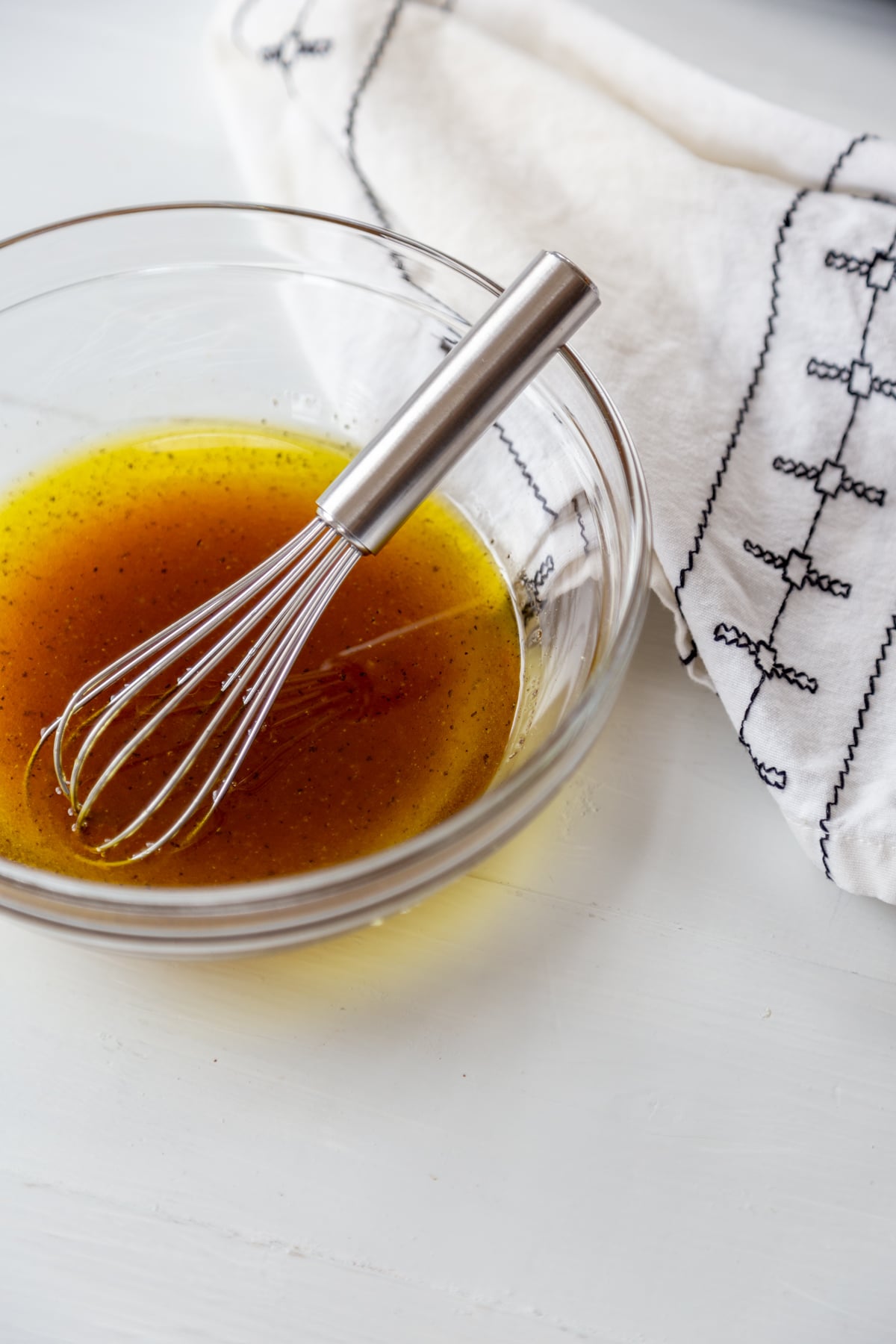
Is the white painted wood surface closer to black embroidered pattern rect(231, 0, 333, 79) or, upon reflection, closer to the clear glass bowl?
the clear glass bowl

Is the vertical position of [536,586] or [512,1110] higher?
[536,586]

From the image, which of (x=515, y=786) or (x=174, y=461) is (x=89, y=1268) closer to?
(x=515, y=786)

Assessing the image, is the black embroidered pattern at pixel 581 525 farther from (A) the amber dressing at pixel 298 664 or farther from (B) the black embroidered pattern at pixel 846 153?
(B) the black embroidered pattern at pixel 846 153

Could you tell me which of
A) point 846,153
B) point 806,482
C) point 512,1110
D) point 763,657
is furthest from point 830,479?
point 512,1110

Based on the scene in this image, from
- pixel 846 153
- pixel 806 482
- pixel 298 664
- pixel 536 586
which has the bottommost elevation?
pixel 298 664

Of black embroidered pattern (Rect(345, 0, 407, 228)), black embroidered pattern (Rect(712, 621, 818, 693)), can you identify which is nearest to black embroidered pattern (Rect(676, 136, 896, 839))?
black embroidered pattern (Rect(712, 621, 818, 693))

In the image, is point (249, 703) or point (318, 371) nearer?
point (249, 703)

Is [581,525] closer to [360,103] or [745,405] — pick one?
[745,405]

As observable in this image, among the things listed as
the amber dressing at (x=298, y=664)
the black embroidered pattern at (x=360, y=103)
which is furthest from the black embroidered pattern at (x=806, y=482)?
the black embroidered pattern at (x=360, y=103)
